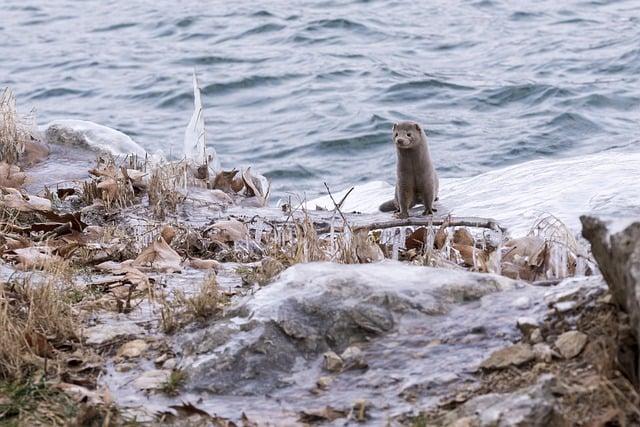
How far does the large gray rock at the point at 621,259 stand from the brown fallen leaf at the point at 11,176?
15.8 ft

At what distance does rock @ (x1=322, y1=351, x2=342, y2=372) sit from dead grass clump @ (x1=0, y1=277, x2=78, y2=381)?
93 centimetres

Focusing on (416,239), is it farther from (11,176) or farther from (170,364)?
(11,176)

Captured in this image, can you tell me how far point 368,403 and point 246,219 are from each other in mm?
3332

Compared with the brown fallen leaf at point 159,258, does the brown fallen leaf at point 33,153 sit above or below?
below

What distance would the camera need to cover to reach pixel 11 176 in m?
7.42

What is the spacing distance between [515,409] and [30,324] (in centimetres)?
169

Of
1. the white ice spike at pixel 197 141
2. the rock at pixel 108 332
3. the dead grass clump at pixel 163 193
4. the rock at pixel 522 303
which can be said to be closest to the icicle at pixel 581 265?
the rock at pixel 522 303

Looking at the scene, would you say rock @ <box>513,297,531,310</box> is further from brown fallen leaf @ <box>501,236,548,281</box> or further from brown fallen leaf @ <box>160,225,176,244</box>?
brown fallen leaf @ <box>160,225,176,244</box>

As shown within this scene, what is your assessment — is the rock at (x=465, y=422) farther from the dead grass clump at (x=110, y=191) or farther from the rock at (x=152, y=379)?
the dead grass clump at (x=110, y=191)

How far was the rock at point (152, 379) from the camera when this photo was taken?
363 cm

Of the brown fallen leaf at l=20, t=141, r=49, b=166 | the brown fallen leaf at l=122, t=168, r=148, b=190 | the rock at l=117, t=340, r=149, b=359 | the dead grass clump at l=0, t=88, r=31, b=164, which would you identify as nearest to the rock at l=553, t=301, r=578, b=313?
the rock at l=117, t=340, r=149, b=359

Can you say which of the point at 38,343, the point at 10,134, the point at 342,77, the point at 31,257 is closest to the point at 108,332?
the point at 38,343

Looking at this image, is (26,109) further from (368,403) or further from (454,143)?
(368,403)

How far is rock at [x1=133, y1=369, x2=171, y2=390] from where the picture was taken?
363 cm
